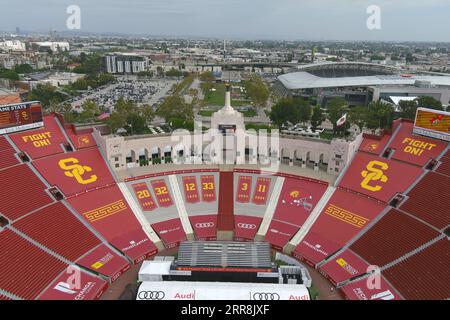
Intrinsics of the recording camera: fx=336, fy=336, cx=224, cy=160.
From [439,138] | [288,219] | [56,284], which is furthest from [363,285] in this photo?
[56,284]

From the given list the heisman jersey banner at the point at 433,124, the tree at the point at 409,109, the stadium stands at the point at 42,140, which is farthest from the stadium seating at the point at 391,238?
the tree at the point at 409,109

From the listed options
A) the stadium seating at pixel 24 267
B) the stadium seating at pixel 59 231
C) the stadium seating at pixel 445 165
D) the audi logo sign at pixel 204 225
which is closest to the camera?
the stadium seating at pixel 24 267

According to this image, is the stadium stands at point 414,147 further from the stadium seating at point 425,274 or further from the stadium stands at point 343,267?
the stadium stands at point 343,267

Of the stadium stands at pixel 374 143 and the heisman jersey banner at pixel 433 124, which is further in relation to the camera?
the stadium stands at pixel 374 143

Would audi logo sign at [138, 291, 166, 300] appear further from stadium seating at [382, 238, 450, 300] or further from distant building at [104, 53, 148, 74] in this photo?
distant building at [104, 53, 148, 74]

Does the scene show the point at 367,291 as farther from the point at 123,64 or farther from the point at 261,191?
the point at 123,64

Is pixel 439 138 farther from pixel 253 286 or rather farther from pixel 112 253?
pixel 112 253
